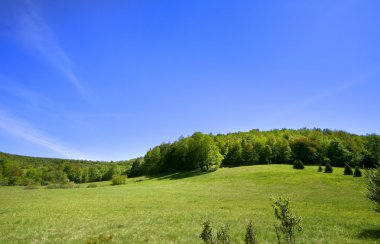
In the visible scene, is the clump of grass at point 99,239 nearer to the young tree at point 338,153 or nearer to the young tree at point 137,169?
the young tree at point 338,153

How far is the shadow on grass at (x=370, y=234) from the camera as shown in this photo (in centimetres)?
1618

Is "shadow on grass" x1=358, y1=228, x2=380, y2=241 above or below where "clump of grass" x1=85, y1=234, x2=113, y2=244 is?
below

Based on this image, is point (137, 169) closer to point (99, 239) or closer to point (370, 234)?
point (99, 239)

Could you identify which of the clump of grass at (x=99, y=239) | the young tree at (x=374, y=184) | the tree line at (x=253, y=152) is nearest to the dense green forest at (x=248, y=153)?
the tree line at (x=253, y=152)

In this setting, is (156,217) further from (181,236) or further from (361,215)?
(361,215)

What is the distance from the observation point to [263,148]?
10550cm

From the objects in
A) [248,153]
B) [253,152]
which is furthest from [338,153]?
[248,153]

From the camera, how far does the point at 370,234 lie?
17094mm

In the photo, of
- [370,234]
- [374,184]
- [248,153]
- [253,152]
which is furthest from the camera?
[248,153]

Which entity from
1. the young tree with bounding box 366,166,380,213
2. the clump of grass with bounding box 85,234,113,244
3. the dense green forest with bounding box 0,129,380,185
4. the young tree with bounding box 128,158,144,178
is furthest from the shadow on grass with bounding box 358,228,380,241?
the young tree with bounding box 128,158,144,178

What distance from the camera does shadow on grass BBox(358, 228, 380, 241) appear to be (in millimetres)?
16177

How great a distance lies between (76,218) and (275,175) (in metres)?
52.9

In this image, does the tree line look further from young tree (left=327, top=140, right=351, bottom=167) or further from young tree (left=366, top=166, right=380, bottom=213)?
young tree (left=366, top=166, right=380, bottom=213)

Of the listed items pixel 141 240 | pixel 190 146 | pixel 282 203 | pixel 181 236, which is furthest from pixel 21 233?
pixel 190 146
